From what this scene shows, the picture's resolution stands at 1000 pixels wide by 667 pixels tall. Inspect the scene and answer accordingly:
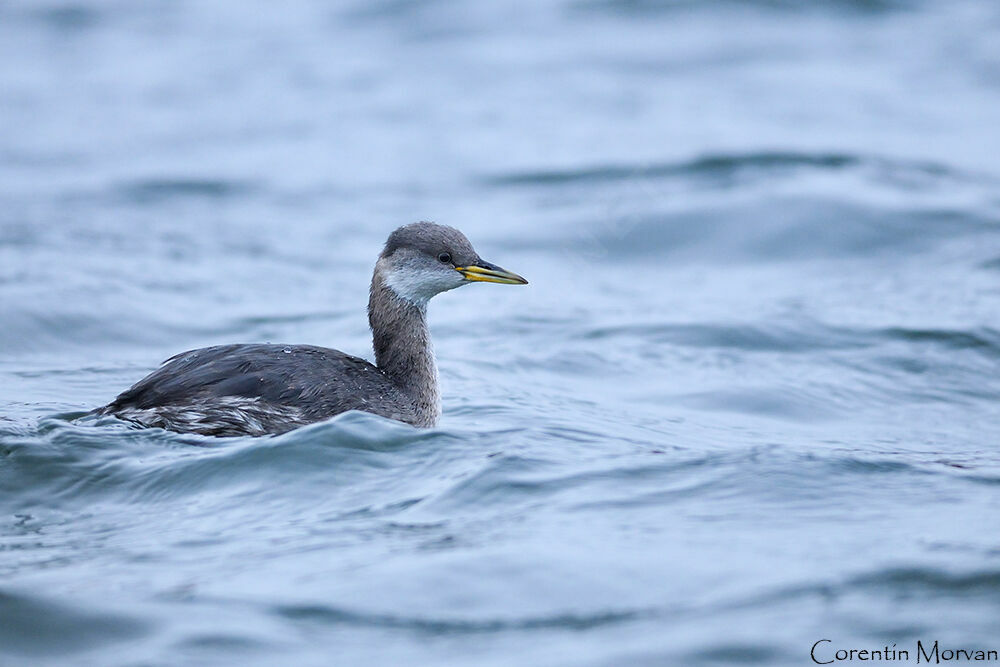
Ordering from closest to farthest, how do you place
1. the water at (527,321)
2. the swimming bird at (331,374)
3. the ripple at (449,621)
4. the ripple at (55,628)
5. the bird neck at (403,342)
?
the ripple at (55,628) < the ripple at (449,621) < the water at (527,321) < the swimming bird at (331,374) < the bird neck at (403,342)

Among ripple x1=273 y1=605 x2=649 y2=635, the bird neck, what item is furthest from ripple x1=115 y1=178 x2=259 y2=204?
ripple x1=273 y1=605 x2=649 y2=635

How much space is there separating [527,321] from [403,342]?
3.39 meters

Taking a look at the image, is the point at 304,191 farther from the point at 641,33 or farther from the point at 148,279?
the point at 641,33

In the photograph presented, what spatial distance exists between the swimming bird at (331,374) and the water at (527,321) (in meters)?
0.25

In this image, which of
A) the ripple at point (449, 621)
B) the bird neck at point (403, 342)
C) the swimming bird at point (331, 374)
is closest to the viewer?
the ripple at point (449, 621)

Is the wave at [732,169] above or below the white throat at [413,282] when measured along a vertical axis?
above

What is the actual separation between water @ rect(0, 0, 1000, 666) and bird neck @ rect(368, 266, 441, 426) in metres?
0.38

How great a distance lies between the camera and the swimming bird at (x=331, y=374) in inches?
301

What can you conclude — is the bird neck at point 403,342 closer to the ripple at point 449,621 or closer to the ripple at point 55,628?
the ripple at point 449,621

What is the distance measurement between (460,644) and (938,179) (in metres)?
11.5

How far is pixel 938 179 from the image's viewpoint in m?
15.5

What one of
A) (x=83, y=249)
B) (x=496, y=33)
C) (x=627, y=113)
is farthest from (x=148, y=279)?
(x=496, y=33)

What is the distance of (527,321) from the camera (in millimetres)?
12016

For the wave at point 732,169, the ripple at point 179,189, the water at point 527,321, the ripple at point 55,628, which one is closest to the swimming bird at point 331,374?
the water at point 527,321
